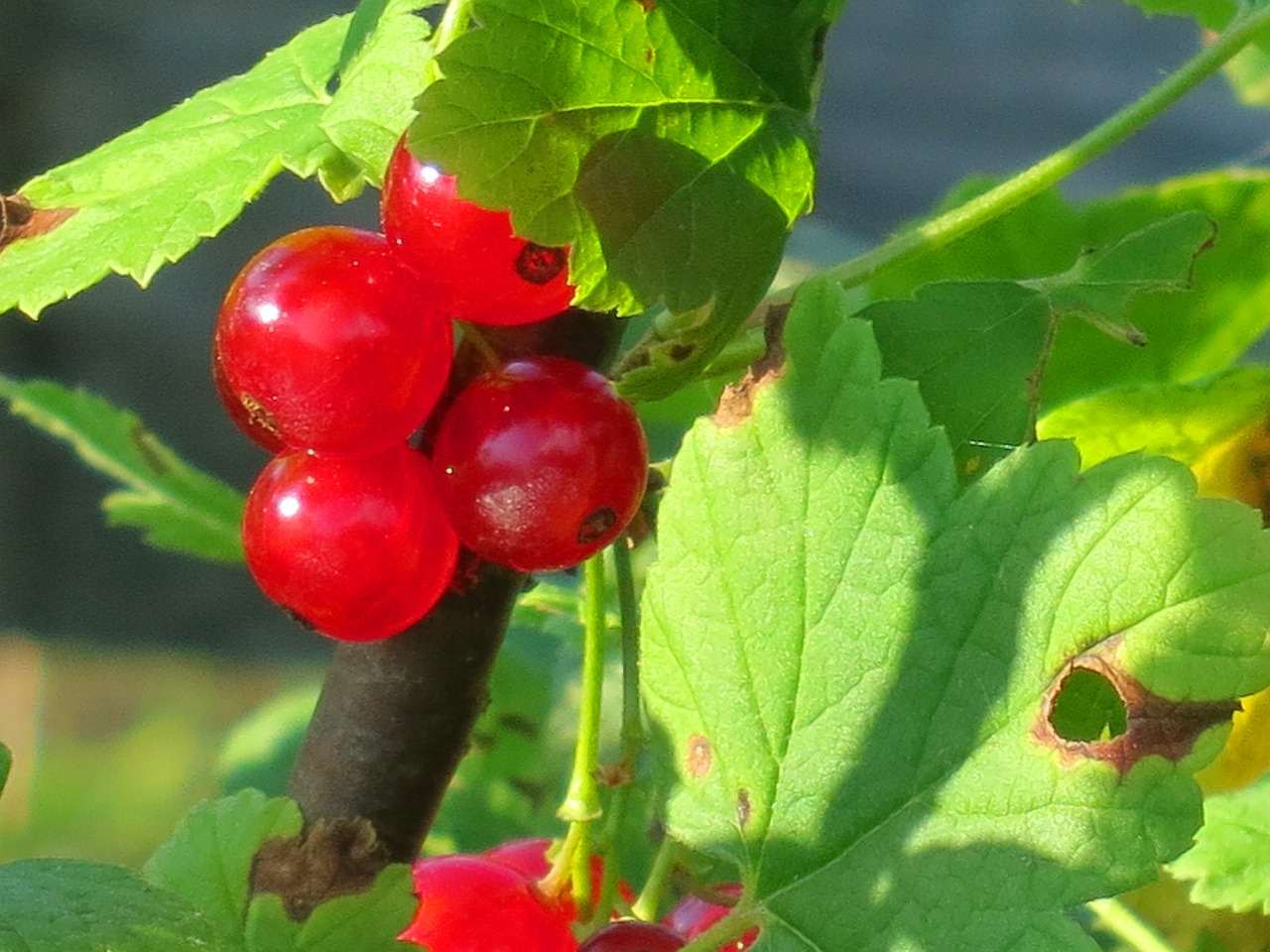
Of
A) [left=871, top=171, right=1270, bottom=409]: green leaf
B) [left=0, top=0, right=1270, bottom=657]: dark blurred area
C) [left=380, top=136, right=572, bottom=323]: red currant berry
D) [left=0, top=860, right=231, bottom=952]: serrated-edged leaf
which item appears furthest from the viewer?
[left=0, top=0, right=1270, bottom=657]: dark blurred area

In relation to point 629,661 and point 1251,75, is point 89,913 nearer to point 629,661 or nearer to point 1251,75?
point 629,661

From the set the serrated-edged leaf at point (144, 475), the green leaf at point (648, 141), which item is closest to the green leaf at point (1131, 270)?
the green leaf at point (648, 141)

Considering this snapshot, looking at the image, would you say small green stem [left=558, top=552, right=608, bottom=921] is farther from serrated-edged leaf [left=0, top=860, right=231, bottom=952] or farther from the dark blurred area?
the dark blurred area

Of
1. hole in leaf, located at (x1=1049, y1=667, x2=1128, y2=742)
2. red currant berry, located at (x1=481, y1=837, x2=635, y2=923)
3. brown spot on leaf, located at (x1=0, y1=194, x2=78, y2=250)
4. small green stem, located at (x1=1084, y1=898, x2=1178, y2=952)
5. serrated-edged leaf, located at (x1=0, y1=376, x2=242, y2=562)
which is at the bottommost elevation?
small green stem, located at (x1=1084, y1=898, x2=1178, y2=952)

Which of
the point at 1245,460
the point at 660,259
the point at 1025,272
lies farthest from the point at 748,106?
the point at 1025,272

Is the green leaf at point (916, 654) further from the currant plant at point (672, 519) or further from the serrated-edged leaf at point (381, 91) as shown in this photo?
the serrated-edged leaf at point (381, 91)

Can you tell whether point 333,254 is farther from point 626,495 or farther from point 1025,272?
→ point 1025,272

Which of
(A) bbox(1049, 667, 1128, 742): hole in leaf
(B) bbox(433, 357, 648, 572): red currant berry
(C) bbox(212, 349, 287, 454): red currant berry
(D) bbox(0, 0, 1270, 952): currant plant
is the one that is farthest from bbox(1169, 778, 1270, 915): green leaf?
(C) bbox(212, 349, 287, 454): red currant berry
